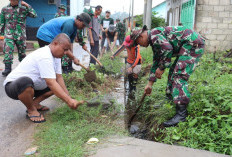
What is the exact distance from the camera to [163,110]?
3.38 metres

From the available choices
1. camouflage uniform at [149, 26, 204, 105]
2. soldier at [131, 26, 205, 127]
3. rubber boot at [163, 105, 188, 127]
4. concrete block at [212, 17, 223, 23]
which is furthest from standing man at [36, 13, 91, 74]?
concrete block at [212, 17, 223, 23]

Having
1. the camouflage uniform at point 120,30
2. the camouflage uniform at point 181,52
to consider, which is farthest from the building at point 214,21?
the camouflage uniform at point 181,52

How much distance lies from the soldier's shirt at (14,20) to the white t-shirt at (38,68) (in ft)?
10.4

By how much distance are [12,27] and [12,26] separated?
28 millimetres

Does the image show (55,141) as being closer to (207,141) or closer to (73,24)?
(207,141)

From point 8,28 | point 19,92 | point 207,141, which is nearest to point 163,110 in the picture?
point 207,141

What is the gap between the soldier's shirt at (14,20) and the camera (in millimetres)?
5715

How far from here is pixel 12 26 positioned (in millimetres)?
5742

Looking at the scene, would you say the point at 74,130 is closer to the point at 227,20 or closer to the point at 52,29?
the point at 52,29

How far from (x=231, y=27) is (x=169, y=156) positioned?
300 inches

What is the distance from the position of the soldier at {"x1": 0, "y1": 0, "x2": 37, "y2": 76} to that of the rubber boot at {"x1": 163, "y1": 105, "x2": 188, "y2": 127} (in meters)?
4.37

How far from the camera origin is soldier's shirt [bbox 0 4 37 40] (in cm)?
571

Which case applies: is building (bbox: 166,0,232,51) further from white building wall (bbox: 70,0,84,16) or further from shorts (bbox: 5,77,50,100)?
Result: white building wall (bbox: 70,0,84,16)

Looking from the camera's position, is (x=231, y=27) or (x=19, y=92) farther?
(x=231, y=27)
